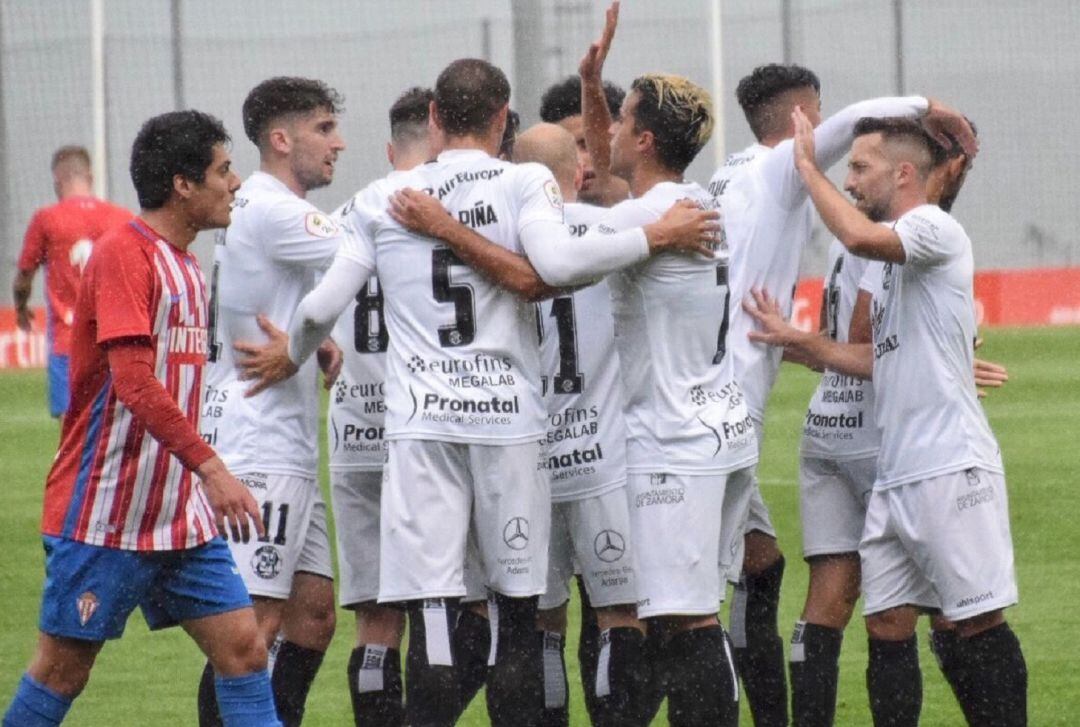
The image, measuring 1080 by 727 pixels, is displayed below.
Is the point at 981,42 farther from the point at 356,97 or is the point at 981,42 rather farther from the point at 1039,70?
the point at 356,97

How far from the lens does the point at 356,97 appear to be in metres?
26.3

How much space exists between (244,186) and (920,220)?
215 cm

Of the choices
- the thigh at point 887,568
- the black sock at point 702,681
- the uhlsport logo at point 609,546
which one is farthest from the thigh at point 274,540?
the thigh at point 887,568

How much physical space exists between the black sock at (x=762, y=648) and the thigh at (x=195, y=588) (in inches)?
75.0

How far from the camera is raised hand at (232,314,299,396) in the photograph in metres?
5.91

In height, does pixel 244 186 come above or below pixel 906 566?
above

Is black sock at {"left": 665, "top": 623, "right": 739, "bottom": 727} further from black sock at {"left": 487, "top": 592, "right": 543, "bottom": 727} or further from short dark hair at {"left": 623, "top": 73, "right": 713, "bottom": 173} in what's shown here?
short dark hair at {"left": 623, "top": 73, "right": 713, "bottom": 173}

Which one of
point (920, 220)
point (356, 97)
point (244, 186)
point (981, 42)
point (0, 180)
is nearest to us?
point (920, 220)

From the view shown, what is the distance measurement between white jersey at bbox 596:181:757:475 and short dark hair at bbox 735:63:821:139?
1059mm

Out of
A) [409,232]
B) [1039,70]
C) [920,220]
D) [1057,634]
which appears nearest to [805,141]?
[920,220]

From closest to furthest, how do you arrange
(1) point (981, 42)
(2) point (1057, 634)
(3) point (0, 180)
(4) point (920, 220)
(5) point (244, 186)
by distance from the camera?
(4) point (920, 220) → (5) point (244, 186) → (2) point (1057, 634) → (3) point (0, 180) → (1) point (981, 42)

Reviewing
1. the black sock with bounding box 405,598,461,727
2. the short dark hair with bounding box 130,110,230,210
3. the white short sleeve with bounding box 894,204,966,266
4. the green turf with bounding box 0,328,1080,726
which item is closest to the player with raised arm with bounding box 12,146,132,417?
the green turf with bounding box 0,328,1080,726

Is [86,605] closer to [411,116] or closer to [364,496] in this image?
[364,496]

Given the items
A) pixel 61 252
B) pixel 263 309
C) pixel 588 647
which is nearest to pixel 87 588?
pixel 263 309
